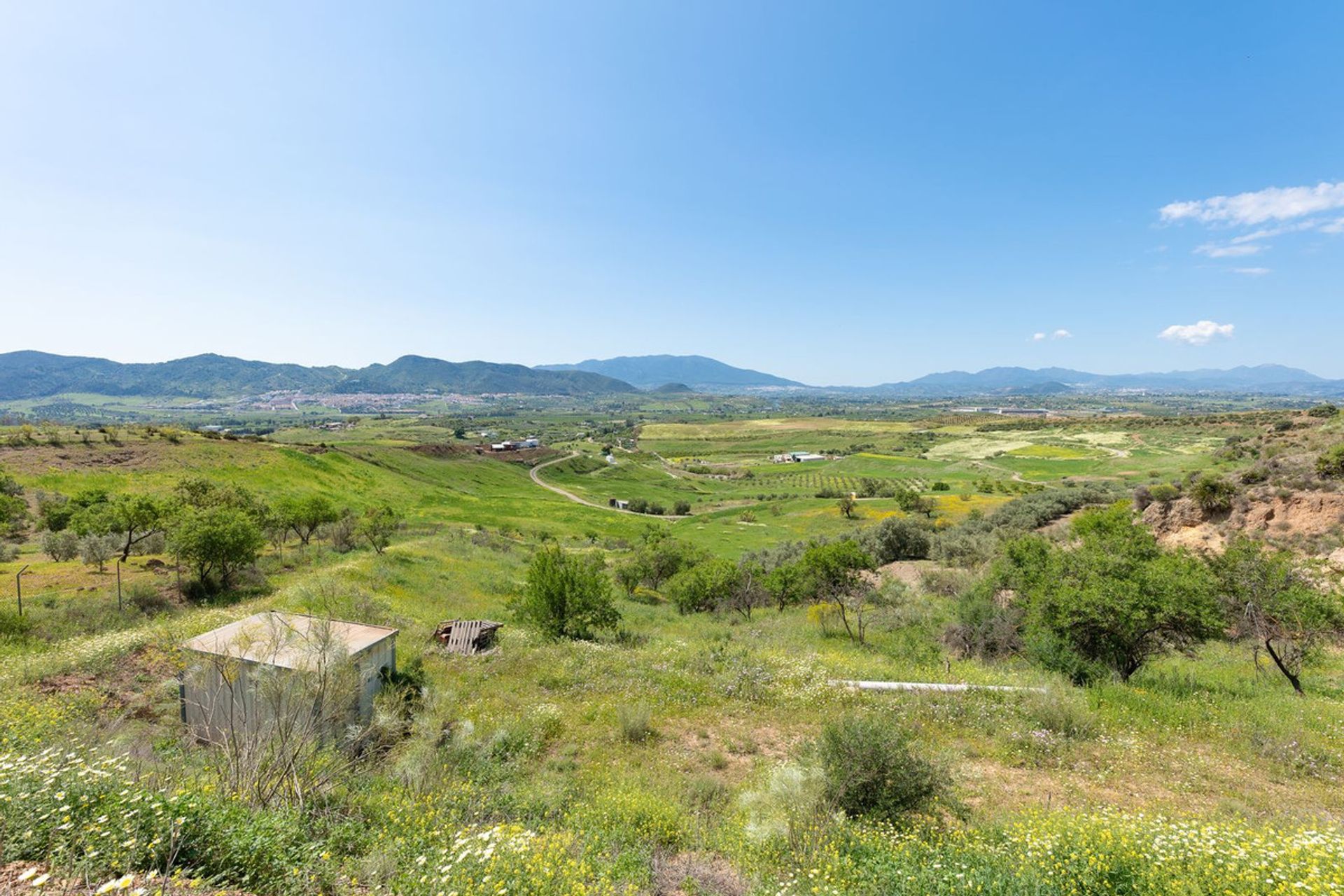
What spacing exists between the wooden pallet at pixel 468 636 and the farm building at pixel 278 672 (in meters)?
3.66

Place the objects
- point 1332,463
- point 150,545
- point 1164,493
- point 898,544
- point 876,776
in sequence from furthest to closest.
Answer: point 898,544 → point 1164,493 → point 1332,463 → point 150,545 → point 876,776

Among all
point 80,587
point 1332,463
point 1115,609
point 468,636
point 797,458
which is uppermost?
point 1332,463

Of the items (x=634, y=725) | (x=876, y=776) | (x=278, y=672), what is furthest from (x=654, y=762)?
(x=278, y=672)

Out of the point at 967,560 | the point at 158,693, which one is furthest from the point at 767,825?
the point at 967,560

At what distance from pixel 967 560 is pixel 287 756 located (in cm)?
3586

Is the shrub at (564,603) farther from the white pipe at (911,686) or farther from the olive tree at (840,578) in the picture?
the olive tree at (840,578)

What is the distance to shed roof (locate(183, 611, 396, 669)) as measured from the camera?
9.42 m

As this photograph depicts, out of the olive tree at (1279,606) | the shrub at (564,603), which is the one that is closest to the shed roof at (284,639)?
the shrub at (564,603)

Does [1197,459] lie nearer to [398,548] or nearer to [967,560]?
[967,560]

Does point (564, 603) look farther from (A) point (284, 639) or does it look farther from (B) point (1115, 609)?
(B) point (1115, 609)

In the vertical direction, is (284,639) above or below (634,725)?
above

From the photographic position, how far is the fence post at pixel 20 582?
1608 centimetres

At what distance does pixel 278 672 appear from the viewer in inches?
363

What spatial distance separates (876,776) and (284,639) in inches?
468
